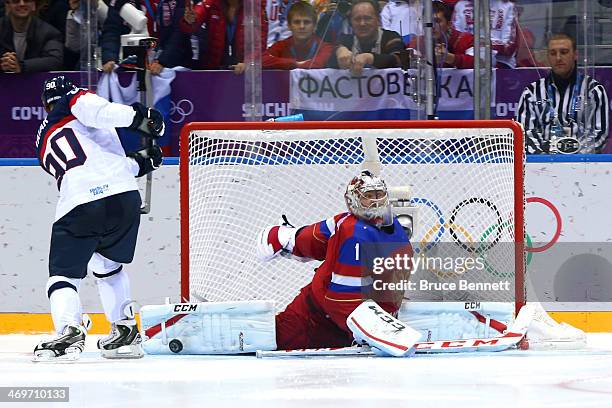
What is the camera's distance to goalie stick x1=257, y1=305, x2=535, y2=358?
5.40m

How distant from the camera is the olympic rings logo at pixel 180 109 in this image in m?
6.83

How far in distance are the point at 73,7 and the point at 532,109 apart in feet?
7.49

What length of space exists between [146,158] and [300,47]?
1281 millimetres

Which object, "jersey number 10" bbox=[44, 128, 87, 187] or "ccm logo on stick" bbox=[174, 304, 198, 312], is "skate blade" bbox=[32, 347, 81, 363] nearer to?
"ccm logo on stick" bbox=[174, 304, 198, 312]

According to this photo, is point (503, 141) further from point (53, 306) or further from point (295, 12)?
point (53, 306)

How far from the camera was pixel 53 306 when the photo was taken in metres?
5.46

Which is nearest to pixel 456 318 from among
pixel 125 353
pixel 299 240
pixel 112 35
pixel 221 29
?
pixel 299 240

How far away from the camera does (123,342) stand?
5.52m

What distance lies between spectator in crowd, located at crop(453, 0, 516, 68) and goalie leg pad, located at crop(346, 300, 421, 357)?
6.51 ft

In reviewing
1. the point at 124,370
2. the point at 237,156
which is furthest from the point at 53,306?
the point at 237,156

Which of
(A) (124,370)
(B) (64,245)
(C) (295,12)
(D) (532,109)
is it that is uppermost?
(C) (295,12)

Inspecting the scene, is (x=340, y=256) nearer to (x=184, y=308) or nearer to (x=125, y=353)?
(x=184, y=308)

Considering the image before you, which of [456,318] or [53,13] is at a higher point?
[53,13]

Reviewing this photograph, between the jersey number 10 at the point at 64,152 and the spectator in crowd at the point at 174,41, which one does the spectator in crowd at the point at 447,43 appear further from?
the jersey number 10 at the point at 64,152
